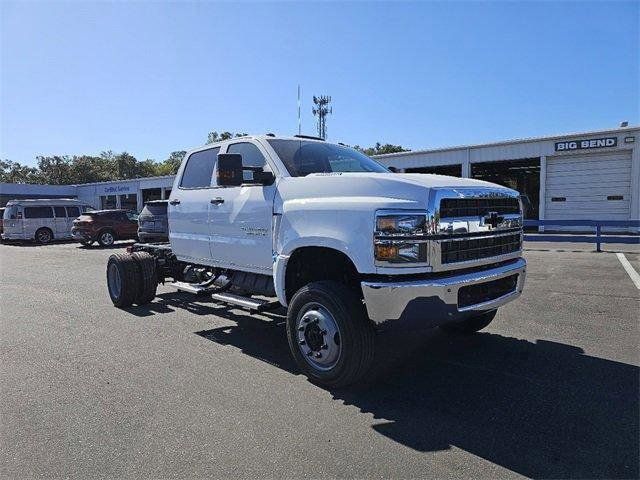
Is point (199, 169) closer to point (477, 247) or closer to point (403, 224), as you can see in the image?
point (403, 224)

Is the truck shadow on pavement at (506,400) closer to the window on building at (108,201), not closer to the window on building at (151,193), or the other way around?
the window on building at (151,193)

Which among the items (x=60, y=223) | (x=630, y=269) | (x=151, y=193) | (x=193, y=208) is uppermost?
(x=151, y=193)

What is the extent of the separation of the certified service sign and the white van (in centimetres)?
2462

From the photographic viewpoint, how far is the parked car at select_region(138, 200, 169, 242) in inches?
318

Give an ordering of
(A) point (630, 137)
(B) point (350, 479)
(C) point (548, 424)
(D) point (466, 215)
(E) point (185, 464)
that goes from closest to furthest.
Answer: (B) point (350, 479), (E) point (185, 464), (C) point (548, 424), (D) point (466, 215), (A) point (630, 137)

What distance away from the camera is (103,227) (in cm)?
2145

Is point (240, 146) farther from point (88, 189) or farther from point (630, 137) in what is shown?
point (88, 189)

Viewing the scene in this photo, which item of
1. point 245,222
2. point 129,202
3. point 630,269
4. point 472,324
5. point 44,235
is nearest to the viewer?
point 245,222

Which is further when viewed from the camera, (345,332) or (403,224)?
(345,332)

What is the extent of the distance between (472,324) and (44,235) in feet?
81.1

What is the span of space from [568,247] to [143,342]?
1325 centimetres

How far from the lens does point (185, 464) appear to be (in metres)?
2.81

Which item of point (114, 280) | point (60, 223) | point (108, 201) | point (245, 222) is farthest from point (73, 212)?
point (108, 201)

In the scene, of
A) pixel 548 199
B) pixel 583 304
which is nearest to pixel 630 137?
pixel 548 199
